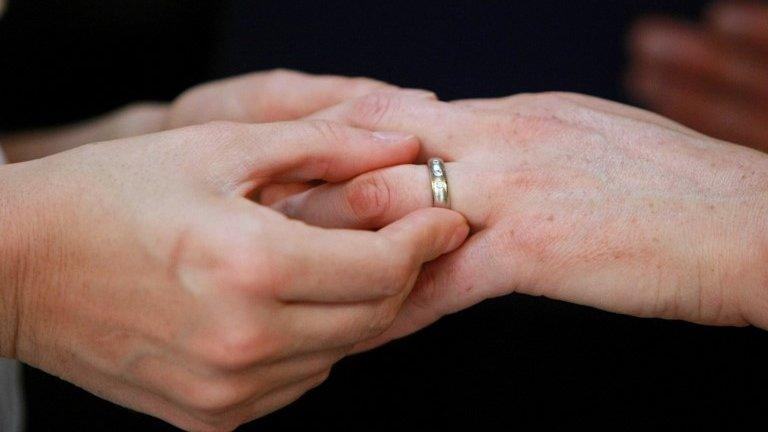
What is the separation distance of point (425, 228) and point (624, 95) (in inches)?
53.9

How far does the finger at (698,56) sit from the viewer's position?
6.17 feet

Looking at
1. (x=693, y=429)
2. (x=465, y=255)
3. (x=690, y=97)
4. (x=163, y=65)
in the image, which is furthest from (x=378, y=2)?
(x=693, y=429)

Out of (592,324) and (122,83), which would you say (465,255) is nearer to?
(592,324)

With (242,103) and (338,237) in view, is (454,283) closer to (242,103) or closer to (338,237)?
(338,237)

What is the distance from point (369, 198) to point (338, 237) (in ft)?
0.77

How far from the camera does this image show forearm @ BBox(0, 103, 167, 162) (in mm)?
1624

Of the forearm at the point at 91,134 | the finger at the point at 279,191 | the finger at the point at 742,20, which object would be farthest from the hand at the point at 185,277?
the finger at the point at 742,20

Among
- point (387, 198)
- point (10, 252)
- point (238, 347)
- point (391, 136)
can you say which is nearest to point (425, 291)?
point (387, 198)

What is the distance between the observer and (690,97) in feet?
6.41

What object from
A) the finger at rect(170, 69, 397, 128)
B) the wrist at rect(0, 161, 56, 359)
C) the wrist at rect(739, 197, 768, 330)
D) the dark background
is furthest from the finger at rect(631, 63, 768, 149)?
the wrist at rect(0, 161, 56, 359)

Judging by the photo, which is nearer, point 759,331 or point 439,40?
point 759,331

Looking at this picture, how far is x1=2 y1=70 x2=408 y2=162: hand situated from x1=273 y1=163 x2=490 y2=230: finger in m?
0.23

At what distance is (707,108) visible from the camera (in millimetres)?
1923

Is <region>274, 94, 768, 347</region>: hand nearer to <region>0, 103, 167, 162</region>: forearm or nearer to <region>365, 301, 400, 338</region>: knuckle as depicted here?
<region>365, 301, 400, 338</region>: knuckle
